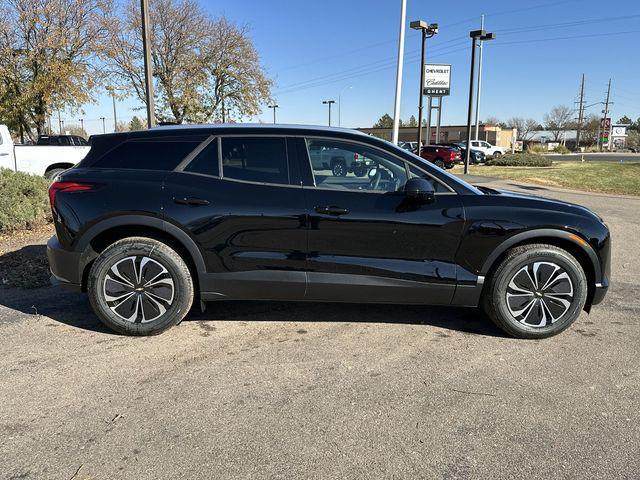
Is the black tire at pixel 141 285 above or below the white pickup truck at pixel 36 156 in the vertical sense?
below

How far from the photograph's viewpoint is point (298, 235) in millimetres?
3875

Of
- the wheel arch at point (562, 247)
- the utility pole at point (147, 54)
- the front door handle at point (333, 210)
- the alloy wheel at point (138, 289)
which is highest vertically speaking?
the utility pole at point (147, 54)

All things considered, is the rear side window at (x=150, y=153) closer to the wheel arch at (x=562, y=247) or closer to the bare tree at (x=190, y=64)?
the wheel arch at (x=562, y=247)

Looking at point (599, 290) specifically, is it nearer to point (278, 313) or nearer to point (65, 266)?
point (278, 313)

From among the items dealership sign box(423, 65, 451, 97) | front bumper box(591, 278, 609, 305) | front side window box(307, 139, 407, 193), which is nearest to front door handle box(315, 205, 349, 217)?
front side window box(307, 139, 407, 193)

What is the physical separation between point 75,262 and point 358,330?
7.84ft

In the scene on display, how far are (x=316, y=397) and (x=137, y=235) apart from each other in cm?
202

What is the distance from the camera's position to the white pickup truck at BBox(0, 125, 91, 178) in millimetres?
12023

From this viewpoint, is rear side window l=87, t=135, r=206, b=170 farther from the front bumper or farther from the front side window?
the front bumper

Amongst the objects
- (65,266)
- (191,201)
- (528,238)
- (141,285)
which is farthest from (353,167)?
(65,266)

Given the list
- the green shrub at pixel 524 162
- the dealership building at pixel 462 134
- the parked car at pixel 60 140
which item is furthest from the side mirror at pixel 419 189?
the dealership building at pixel 462 134

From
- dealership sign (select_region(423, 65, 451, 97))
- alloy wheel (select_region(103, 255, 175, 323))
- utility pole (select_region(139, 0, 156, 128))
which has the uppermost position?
dealership sign (select_region(423, 65, 451, 97))

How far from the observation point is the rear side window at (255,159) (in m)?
3.98

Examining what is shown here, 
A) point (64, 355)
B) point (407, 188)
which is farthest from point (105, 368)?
point (407, 188)
